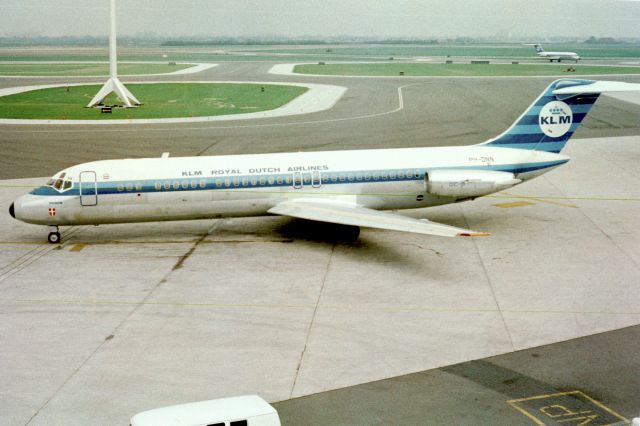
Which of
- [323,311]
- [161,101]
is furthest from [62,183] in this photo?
[161,101]

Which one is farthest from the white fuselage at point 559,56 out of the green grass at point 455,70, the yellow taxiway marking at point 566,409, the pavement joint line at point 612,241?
the yellow taxiway marking at point 566,409

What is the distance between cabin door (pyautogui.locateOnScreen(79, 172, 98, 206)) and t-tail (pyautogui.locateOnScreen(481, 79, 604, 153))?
47.0 feet

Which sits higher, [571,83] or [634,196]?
[571,83]

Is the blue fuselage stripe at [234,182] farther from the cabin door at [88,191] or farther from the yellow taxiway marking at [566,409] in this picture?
the yellow taxiway marking at [566,409]

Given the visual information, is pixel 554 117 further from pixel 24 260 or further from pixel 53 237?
pixel 24 260

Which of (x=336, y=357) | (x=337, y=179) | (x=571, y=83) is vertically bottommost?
(x=336, y=357)

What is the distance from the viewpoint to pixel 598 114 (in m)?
60.9

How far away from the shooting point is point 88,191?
78.8 feet

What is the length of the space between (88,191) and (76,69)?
8469 centimetres

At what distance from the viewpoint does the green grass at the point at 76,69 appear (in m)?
96.1

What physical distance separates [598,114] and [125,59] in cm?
7981

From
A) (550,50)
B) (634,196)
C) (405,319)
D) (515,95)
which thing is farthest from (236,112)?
(550,50)

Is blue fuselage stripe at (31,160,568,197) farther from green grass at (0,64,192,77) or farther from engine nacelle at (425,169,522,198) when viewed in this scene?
green grass at (0,64,192,77)

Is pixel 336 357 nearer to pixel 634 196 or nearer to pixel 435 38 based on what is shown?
pixel 634 196
